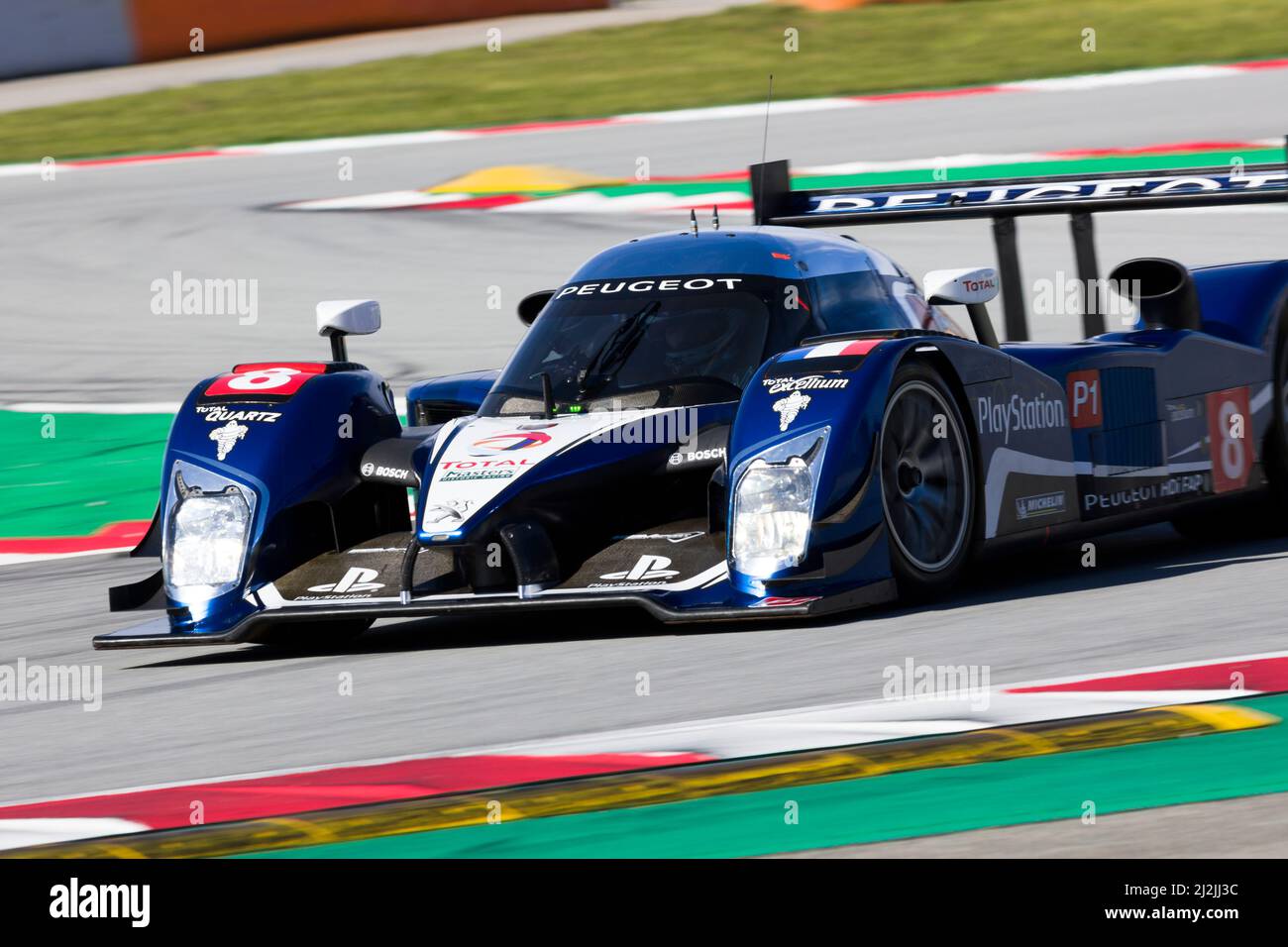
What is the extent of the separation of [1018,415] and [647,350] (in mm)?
1341

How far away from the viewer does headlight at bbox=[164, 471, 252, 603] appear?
7656 millimetres

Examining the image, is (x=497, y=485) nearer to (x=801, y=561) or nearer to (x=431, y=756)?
(x=801, y=561)

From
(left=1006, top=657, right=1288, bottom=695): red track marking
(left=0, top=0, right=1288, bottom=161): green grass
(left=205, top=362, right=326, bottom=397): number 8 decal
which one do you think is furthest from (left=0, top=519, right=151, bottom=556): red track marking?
(left=0, top=0, right=1288, bottom=161): green grass

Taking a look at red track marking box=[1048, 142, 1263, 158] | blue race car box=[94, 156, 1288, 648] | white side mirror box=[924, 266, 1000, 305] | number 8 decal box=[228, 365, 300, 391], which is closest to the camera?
blue race car box=[94, 156, 1288, 648]

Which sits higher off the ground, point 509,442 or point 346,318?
point 346,318

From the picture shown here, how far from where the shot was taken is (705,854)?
14.7ft

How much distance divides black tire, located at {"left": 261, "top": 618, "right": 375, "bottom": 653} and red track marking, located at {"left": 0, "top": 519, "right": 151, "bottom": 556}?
3041mm

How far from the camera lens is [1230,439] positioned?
8.70m

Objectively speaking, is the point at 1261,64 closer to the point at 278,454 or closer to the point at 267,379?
the point at 267,379
